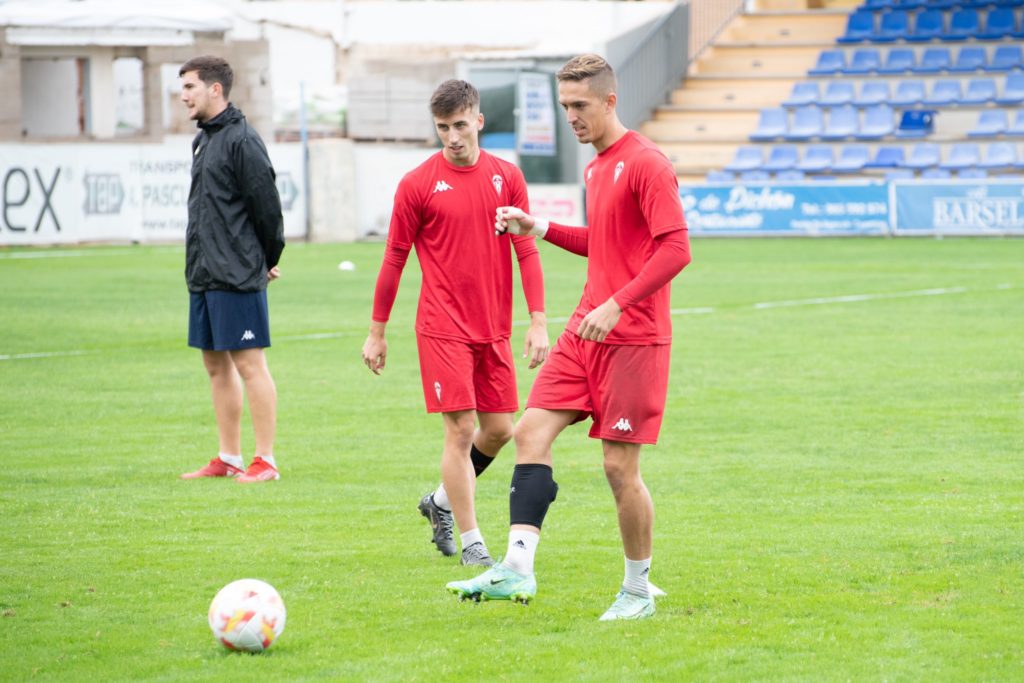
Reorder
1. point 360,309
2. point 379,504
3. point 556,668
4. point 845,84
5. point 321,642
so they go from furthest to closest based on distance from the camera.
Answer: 1. point 845,84
2. point 360,309
3. point 379,504
4. point 321,642
5. point 556,668

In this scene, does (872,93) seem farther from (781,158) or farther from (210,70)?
(210,70)

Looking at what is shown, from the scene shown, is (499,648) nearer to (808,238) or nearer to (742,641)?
(742,641)

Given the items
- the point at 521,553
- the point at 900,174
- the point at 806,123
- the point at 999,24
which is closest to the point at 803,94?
the point at 806,123

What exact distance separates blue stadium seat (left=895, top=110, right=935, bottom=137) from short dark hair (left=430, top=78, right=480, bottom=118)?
31.1 meters

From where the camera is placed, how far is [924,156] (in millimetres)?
35031

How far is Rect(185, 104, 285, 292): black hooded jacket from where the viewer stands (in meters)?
8.78

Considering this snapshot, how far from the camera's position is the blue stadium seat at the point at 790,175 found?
35375 millimetres

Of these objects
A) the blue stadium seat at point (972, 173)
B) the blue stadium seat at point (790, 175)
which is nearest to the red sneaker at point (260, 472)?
the blue stadium seat at point (972, 173)

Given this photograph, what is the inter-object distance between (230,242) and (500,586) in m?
3.67

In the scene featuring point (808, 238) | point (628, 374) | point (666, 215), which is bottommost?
point (808, 238)

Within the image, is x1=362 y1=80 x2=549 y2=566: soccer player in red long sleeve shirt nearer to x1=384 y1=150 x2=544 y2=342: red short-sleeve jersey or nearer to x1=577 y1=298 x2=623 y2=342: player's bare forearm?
x1=384 y1=150 x2=544 y2=342: red short-sleeve jersey

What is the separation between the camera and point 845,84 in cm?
3809

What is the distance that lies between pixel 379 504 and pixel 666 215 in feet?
10.1

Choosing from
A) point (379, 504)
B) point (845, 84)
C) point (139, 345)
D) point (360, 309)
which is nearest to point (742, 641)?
point (379, 504)
